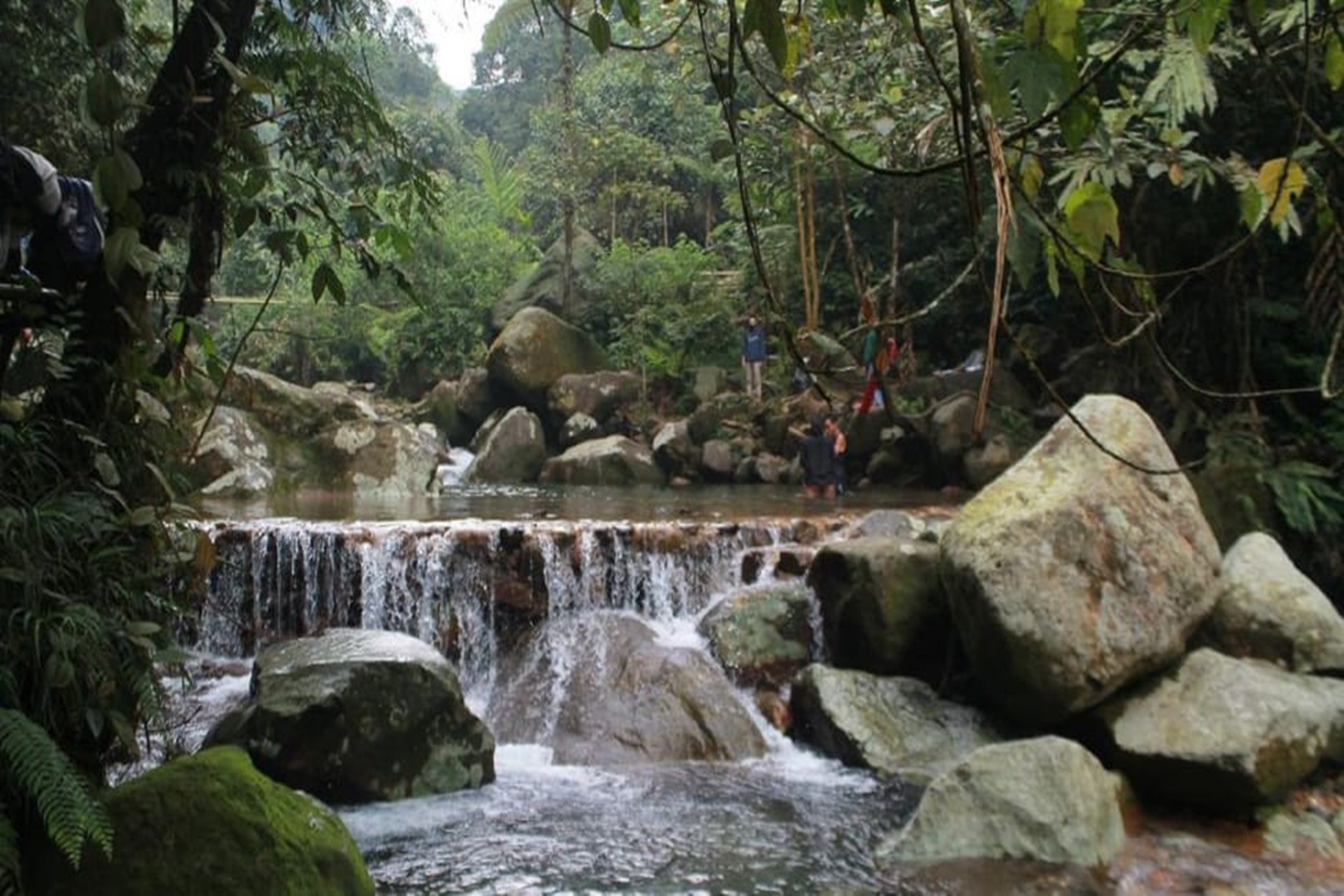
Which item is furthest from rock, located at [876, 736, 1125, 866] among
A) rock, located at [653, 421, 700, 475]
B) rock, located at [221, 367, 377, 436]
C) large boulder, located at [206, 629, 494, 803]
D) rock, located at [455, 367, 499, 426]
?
rock, located at [455, 367, 499, 426]

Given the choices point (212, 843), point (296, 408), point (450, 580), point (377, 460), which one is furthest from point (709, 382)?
point (212, 843)

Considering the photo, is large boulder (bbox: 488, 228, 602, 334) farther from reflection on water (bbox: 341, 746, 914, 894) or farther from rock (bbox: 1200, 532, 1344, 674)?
rock (bbox: 1200, 532, 1344, 674)

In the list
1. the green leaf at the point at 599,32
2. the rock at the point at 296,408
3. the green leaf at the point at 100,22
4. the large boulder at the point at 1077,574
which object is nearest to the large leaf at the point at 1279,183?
the green leaf at the point at 599,32

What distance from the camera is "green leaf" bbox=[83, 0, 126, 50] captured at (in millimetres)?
1693

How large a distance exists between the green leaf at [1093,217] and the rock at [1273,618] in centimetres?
662

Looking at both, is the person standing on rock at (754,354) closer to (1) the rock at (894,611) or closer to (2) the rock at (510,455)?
(2) the rock at (510,455)

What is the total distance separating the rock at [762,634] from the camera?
8.27 metres

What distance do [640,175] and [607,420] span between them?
20.7ft

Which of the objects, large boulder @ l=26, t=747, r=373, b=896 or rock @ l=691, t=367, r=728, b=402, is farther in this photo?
rock @ l=691, t=367, r=728, b=402

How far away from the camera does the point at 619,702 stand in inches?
300

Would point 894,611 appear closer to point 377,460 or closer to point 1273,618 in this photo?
point 1273,618

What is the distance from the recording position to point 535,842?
5.65 m

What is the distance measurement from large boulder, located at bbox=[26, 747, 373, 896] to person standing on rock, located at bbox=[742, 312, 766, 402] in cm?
1339

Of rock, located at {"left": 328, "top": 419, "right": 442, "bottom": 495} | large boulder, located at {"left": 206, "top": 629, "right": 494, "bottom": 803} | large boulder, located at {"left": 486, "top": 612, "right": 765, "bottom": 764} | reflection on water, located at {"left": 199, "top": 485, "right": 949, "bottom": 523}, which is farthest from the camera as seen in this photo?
rock, located at {"left": 328, "top": 419, "right": 442, "bottom": 495}
